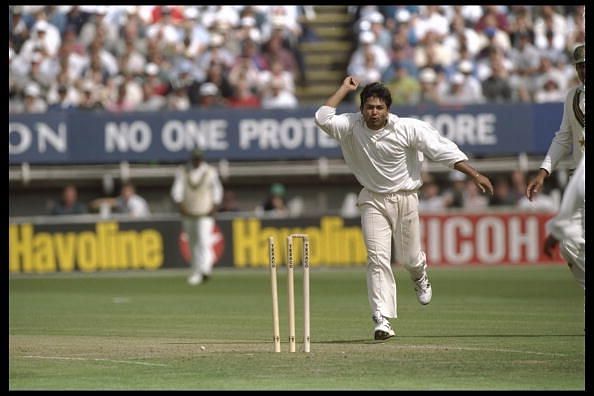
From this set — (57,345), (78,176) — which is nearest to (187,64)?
(78,176)

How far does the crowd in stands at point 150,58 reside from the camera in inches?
1013

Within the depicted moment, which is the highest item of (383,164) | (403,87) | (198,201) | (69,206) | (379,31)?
(379,31)

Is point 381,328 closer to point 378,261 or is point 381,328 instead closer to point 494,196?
point 378,261

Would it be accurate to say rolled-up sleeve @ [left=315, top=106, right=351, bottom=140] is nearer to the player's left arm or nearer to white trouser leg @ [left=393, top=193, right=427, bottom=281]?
white trouser leg @ [left=393, top=193, right=427, bottom=281]

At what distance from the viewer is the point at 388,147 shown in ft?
38.0

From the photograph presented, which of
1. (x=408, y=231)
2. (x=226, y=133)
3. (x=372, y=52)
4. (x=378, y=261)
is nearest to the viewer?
(x=378, y=261)

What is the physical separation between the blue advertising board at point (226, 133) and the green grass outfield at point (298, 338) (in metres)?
4.33

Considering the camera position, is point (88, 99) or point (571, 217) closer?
point (571, 217)

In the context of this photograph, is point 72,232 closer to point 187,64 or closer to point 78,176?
point 78,176

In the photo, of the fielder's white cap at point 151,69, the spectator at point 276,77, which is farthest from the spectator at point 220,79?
the fielder's white cap at point 151,69

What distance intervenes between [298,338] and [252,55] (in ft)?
48.7

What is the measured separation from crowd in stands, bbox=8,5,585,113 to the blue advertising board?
0.47 metres

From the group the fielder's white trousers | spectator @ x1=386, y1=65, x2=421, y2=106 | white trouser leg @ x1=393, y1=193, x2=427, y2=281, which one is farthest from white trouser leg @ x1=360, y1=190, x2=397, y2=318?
spectator @ x1=386, y1=65, x2=421, y2=106

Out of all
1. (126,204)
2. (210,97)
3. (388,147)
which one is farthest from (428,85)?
(388,147)
